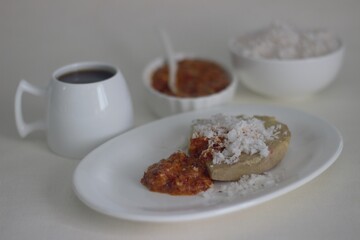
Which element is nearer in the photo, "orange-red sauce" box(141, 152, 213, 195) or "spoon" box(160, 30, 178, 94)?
"orange-red sauce" box(141, 152, 213, 195)

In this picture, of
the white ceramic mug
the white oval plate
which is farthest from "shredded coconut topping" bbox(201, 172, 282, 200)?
the white ceramic mug

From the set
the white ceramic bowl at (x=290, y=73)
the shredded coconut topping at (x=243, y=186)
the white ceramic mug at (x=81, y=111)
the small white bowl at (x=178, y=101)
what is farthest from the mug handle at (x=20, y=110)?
the white ceramic bowl at (x=290, y=73)

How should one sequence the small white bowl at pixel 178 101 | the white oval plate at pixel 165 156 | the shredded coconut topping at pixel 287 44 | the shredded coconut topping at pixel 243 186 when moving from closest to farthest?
1. the white oval plate at pixel 165 156
2. the shredded coconut topping at pixel 243 186
3. the small white bowl at pixel 178 101
4. the shredded coconut topping at pixel 287 44

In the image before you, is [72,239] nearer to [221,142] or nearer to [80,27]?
[221,142]

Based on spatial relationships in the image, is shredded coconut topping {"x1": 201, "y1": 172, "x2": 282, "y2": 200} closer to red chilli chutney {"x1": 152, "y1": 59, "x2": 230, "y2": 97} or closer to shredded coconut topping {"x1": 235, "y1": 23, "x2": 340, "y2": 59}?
red chilli chutney {"x1": 152, "y1": 59, "x2": 230, "y2": 97}

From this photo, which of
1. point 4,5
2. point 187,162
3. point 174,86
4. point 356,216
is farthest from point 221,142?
point 4,5

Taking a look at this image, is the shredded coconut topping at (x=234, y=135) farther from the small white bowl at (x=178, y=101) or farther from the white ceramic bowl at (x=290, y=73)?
the white ceramic bowl at (x=290, y=73)

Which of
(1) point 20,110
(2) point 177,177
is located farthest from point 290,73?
(1) point 20,110

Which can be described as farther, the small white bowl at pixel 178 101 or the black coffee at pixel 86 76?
the small white bowl at pixel 178 101
